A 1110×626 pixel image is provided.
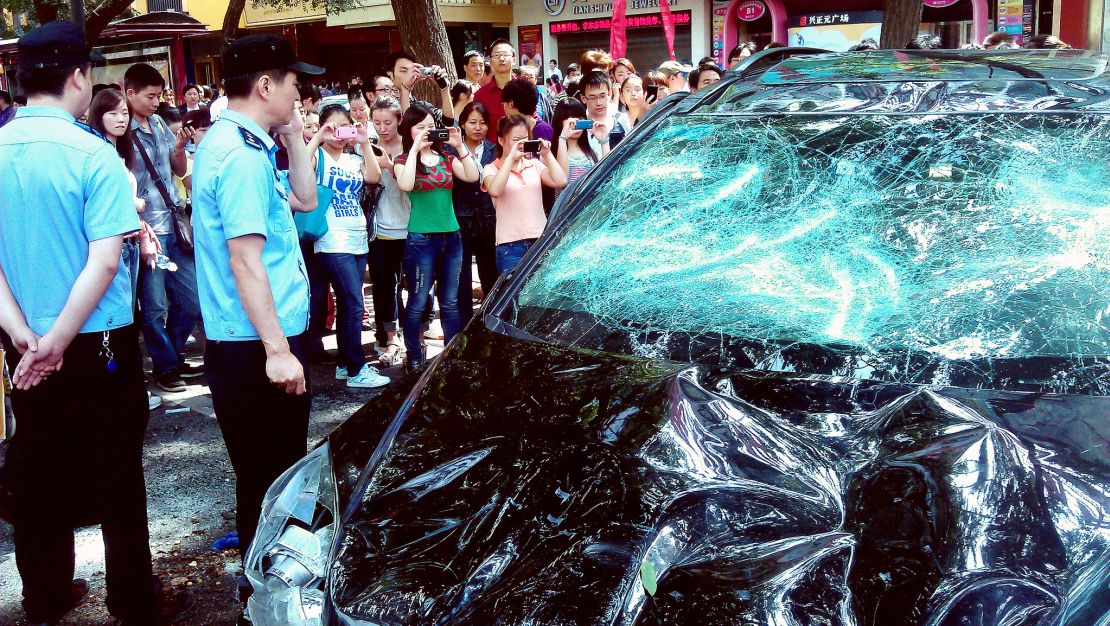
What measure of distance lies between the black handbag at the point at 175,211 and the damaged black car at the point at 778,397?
423 cm

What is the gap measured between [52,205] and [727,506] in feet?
7.35

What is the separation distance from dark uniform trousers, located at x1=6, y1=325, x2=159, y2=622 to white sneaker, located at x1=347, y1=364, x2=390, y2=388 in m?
2.97

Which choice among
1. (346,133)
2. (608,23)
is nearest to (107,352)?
(346,133)

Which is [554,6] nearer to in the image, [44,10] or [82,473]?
[44,10]

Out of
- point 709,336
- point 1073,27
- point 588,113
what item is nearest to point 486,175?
point 588,113

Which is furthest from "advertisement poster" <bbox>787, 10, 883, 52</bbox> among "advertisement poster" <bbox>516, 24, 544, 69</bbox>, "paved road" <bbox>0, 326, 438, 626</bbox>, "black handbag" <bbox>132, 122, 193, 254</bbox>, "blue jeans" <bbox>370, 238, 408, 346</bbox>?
"paved road" <bbox>0, 326, 438, 626</bbox>

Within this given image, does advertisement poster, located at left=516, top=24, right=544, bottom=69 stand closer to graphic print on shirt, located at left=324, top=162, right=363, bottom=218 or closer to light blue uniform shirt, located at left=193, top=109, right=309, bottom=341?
graphic print on shirt, located at left=324, top=162, right=363, bottom=218

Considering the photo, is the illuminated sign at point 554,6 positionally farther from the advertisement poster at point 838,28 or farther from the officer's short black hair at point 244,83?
the officer's short black hair at point 244,83

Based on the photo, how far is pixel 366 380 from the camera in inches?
254

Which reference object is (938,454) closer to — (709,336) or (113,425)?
(709,336)

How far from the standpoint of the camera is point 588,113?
751 centimetres

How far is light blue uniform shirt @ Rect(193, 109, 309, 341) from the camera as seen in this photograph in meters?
3.17

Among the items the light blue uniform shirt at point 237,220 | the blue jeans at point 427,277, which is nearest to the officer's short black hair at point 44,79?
the light blue uniform shirt at point 237,220

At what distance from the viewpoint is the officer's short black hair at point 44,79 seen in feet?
10.3
